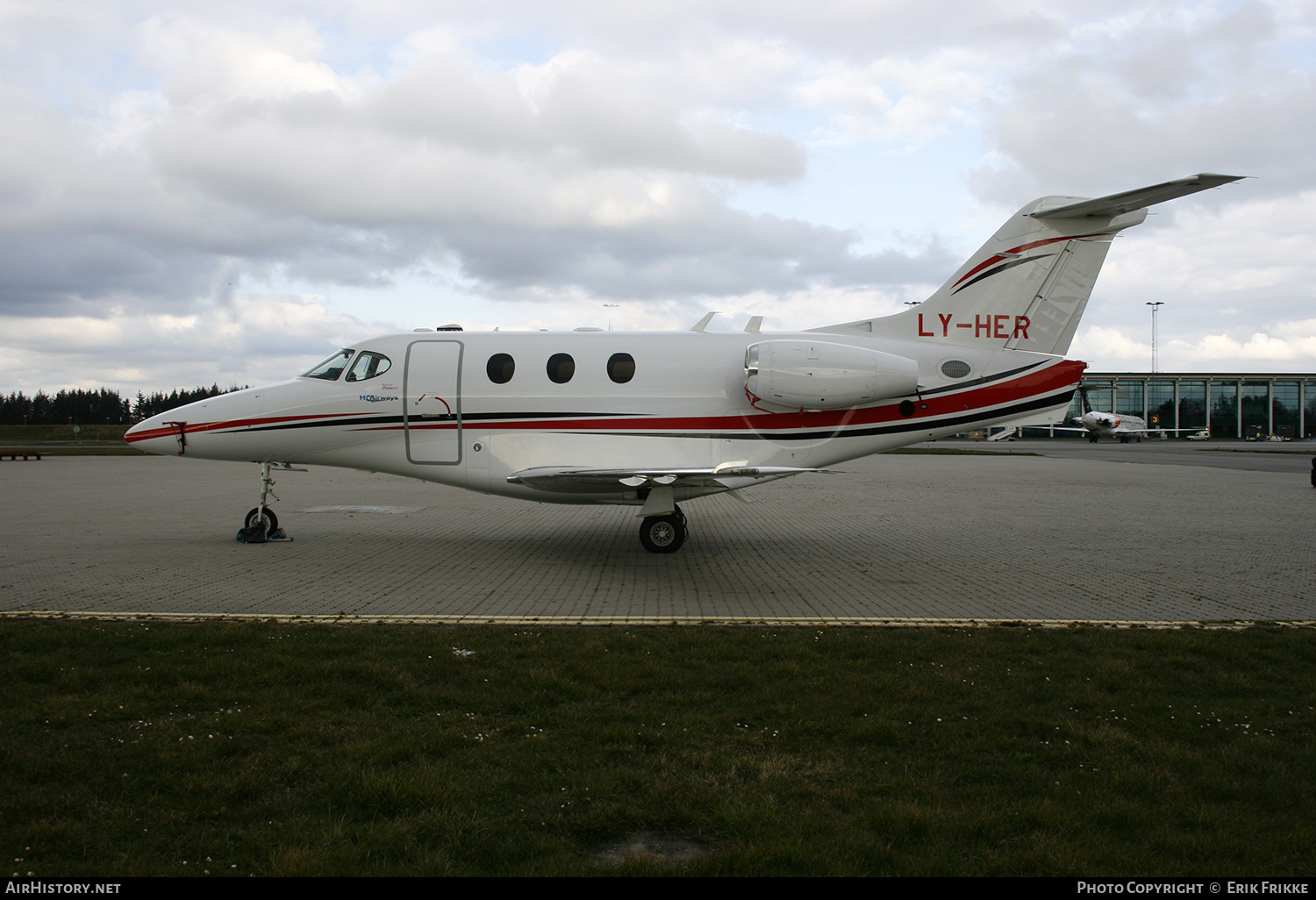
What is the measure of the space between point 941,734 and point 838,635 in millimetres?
2220

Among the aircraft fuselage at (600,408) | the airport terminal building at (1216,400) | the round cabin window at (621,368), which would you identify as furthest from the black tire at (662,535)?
the airport terminal building at (1216,400)

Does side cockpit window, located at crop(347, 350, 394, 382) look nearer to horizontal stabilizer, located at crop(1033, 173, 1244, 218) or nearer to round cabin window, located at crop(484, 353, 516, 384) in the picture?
round cabin window, located at crop(484, 353, 516, 384)

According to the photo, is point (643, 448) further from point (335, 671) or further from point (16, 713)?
point (16, 713)

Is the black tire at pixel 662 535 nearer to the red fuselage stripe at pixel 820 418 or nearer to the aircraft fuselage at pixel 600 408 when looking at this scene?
the aircraft fuselage at pixel 600 408

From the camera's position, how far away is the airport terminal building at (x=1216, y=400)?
105 metres

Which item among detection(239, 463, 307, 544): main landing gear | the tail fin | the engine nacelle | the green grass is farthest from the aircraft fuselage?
the green grass

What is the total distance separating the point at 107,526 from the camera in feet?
47.9

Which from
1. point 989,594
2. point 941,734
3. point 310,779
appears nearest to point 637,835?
point 310,779

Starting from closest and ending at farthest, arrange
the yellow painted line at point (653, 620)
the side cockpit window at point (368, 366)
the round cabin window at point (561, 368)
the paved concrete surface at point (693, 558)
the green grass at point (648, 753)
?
the green grass at point (648, 753) → the yellow painted line at point (653, 620) → the paved concrete surface at point (693, 558) → the round cabin window at point (561, 368) → the side cockpit window at point (368, 366)

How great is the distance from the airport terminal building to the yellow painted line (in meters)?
108

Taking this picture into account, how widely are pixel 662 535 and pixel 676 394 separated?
210 cm

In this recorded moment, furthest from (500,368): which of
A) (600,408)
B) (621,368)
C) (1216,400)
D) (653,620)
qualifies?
(1216,400)

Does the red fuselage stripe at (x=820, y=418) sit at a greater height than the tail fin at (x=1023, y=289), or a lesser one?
lesser

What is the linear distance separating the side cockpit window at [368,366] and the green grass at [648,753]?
5.87 m
